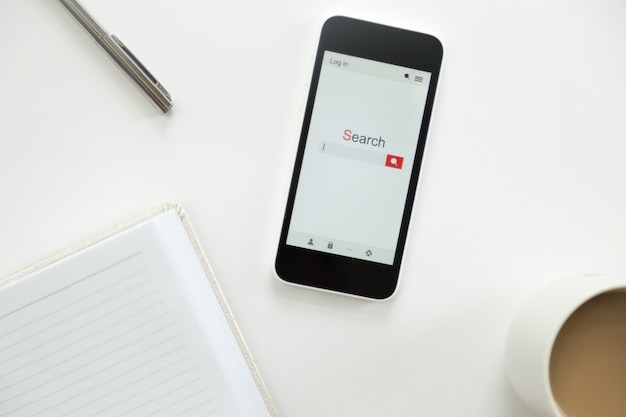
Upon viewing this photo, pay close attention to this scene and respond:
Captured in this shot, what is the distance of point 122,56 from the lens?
0.43m

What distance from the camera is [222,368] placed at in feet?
1.40

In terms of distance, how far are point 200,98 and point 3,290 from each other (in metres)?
0.23

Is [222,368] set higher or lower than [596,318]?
lower

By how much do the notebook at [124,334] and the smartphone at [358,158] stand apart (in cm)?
8

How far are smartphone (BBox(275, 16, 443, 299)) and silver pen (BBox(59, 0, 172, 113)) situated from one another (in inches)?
5.0

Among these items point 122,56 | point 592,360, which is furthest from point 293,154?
point 592,360

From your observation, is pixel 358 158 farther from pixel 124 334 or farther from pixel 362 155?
pixel 124 334

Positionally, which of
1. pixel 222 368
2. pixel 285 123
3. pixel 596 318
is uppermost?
pixel 285 123

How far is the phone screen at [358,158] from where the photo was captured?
0.45 m

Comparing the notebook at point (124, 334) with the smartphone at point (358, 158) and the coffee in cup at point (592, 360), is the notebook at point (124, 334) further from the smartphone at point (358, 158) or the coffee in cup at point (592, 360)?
the coffee in cup at point (592, 360)

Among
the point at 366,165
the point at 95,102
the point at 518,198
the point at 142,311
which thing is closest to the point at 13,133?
the point at 95,102

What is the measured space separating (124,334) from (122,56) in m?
0.23

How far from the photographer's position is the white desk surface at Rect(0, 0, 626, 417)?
1.45 ft

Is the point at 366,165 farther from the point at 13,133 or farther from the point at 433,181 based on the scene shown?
the point at 13,133
